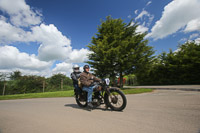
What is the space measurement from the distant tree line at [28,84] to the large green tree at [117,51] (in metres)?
9.80

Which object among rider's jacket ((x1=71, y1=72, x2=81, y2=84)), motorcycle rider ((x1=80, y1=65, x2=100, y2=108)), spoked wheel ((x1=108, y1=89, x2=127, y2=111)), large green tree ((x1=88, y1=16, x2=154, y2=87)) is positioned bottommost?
spoked wheel ((x1=108, y1=89, x2=127, y2=111))

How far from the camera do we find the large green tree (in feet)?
38.2

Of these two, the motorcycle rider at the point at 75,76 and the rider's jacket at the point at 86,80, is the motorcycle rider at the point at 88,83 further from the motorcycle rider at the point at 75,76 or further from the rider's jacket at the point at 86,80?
the motorcycle rider at the point at 75,76

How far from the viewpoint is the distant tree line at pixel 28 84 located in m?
14.6

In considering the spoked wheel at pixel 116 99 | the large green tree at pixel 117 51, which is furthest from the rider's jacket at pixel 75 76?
the large green tree at pixel 117 51

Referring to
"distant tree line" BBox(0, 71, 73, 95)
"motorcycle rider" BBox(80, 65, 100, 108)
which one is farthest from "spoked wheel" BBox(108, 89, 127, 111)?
"distant tree line" BBox(0, 71, 73, 95)

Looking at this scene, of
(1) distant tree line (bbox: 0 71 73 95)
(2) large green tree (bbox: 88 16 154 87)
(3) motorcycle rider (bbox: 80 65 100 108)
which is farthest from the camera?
(1) distant tree line (bbox: 0 71 73 95)

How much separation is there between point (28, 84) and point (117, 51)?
1569 centimetres

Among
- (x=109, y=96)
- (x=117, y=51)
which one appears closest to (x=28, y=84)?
(x=117, y=51)

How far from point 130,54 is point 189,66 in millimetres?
12945

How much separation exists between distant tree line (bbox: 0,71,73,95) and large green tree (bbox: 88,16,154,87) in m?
9.80

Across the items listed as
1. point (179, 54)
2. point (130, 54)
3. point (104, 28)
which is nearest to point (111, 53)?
point (130, 54)

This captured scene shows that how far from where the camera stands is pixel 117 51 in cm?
1116

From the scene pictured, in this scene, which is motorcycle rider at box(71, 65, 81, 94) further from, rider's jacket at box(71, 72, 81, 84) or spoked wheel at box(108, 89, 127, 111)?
spoked wheel at box(108, 89, 127, 111)
